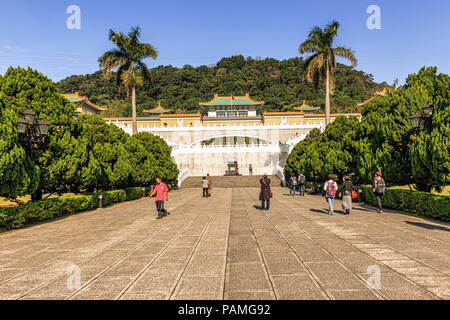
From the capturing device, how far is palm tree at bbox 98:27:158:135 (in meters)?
26.2

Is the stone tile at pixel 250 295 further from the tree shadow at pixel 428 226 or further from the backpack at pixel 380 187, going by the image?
the backpack at pixel 380 187

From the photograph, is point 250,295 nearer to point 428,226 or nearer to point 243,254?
point 243,254

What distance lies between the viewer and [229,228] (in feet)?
28.1

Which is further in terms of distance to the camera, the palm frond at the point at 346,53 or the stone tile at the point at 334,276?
the palm frond at the point at 346,53

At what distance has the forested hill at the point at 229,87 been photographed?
3278 inches

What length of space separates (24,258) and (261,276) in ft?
15.1

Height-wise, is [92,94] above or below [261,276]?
above

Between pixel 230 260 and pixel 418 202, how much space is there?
8339mm

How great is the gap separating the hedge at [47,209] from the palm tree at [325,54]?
19.5 meters

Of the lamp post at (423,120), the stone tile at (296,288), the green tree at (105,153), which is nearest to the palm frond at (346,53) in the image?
the lamp post at (423,120)

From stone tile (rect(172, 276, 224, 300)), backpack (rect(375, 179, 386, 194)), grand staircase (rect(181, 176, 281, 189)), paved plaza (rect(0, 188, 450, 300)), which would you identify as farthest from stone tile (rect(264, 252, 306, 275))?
grand staircase (rect(181, 176, 281, 189))

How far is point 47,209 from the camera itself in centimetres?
1064

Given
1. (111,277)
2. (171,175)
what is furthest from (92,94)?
(111,277)
